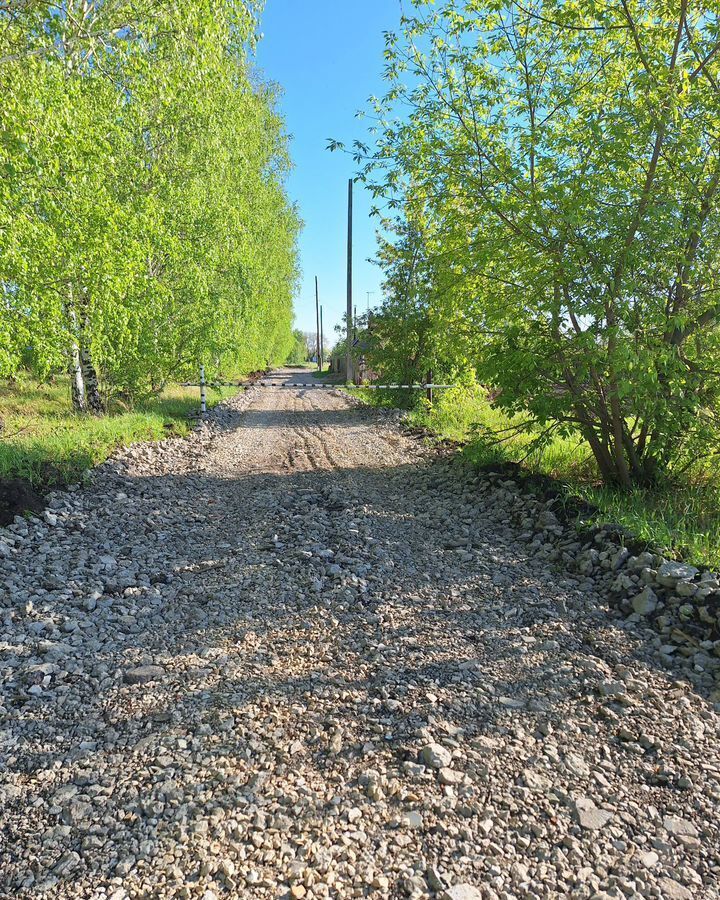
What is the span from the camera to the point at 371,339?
1680 centimetres

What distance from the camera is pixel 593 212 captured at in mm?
5145

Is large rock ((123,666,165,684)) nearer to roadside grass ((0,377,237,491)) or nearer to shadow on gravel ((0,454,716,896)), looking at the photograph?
shadow on gravel ((0,454,716,896))

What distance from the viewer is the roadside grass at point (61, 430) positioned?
21.9 feet

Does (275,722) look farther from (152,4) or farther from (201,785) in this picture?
(152,4)

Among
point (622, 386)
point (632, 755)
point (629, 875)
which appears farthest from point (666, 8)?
point (629, 875)

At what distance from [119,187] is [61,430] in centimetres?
442

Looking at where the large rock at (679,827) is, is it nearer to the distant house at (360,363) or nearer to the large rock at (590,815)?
the large rock at (590,815)

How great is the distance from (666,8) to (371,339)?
11.8 meters

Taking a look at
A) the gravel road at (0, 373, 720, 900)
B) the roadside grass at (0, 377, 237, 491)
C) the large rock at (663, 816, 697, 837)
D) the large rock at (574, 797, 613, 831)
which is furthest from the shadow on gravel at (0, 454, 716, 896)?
the roadside grass at (0, 377, 237, 491)

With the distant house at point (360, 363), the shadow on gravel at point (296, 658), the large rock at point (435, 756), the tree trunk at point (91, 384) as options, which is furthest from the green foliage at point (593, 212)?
the distant house at point (360, 363)

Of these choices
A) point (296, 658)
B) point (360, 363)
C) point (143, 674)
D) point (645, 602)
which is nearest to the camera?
point (143, 674)

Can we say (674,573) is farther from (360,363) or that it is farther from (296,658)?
(360,363)

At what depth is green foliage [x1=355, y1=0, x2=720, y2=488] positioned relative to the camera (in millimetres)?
4992

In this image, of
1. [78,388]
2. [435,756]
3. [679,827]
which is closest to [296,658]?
[435,756]
